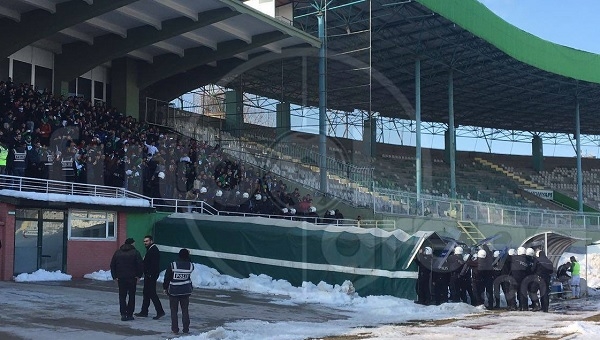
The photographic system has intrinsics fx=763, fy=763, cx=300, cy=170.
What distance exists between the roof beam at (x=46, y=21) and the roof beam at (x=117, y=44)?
4131mm

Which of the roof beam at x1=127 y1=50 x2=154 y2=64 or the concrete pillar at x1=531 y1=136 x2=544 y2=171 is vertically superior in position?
the roof beam at x1=127 y1=50 x2=154 y2=64

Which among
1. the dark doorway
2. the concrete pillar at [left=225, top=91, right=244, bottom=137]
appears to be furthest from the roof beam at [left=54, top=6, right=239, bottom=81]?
the dark doorway

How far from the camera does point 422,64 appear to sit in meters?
48.2

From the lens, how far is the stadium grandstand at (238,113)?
23.4m

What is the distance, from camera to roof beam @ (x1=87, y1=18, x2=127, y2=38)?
1253 inches

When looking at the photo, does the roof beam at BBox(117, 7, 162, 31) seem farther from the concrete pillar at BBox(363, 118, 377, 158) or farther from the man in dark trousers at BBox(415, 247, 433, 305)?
the concrete pillar at BBox(363, 118, 377, 158)

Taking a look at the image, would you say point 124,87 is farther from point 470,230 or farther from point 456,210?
point 470,230

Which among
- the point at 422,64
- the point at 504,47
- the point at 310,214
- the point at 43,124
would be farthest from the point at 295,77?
the point at 43,124

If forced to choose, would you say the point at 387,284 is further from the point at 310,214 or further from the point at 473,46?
the point at 473,46

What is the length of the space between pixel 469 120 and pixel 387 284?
50993mm

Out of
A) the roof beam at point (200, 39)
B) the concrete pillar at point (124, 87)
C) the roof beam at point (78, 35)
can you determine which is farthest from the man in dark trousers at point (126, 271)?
the concrete pillar at point (124, 87)

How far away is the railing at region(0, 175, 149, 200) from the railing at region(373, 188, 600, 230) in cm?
1347

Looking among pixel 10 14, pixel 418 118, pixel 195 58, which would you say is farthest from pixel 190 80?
pixel 418 118

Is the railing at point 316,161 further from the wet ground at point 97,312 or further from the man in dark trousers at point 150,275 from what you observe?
the man in dark trousers at point 150,275
